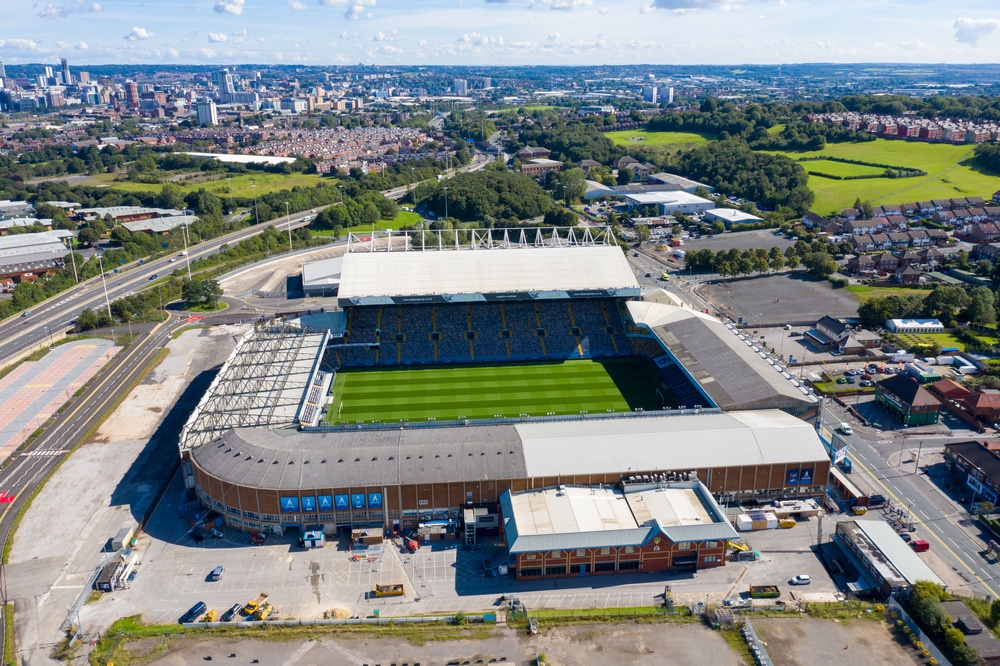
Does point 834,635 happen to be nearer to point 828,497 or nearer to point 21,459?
point 828,497

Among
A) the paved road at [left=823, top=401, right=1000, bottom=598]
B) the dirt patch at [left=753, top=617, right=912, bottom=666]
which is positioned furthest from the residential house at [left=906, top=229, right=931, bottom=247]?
the dirt patch at [left=753, top=617, right=912, bottom=666]

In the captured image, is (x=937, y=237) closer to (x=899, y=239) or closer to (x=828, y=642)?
(x=899, y=239)

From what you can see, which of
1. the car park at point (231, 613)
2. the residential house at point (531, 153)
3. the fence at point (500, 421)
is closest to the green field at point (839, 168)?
the residential house at point (531, 153)

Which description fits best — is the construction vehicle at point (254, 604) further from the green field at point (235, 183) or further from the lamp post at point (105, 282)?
the green field at point (235, 183)

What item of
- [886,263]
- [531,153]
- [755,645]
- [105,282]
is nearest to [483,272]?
[755,645]

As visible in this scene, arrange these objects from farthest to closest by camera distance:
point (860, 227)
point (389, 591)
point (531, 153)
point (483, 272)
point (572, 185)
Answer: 1. point (531, 153)
2. point (572, 185)
3. point (860, 227)
4. point (483, 272)
5. point (389, 591)

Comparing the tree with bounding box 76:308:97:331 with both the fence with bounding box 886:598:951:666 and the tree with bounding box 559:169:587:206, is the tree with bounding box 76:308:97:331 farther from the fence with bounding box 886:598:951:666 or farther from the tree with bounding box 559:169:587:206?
the tree with bounding box 559:169:587:206
